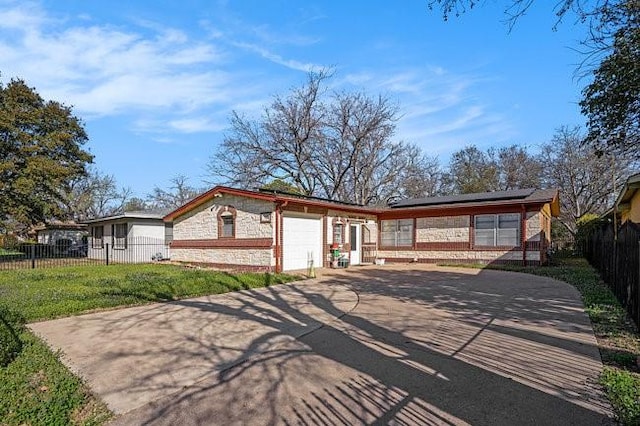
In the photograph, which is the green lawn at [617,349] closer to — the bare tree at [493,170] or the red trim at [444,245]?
the red trim at [444,245]

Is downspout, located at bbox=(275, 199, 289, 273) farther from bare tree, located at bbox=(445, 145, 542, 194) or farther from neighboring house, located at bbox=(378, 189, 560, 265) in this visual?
bare tree, located at bbox=(445, 145, 542, 194)

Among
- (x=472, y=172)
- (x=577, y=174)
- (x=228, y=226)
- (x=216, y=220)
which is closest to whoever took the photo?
(x=228, y=226)

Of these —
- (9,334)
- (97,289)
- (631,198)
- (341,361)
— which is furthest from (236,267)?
(631,198)

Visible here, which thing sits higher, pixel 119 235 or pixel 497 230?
pixel 497 230

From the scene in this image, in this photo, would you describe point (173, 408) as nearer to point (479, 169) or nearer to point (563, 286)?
point (563, 286)

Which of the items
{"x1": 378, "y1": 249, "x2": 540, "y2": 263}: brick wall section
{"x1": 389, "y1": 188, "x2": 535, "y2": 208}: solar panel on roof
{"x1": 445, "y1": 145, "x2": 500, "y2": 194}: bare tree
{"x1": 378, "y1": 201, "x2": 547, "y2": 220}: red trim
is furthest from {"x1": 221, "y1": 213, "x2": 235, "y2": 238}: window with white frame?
{"x1": 445, "y1": 145, "x2": 500, "y2": 194}: bare tree

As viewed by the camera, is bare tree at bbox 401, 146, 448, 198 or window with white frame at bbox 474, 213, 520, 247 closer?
window with white frame at bbox 474, 213, 520, 247

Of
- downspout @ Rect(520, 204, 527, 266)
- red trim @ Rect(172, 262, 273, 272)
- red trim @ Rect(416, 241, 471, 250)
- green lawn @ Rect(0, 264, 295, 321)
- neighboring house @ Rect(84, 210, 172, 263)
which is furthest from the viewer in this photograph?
neighboring house @ Rect(84, 210, 172, 263)

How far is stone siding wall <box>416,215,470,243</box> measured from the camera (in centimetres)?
1817

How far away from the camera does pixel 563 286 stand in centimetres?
1069

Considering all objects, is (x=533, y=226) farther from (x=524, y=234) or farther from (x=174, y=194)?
(x=174, y=194)

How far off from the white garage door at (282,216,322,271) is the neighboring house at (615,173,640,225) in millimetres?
10416

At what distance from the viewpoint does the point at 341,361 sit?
Answer: 4.64 meters

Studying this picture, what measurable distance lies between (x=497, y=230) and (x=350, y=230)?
22.2 feet
